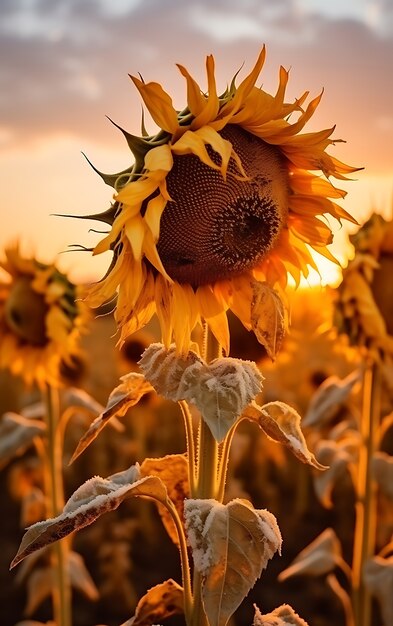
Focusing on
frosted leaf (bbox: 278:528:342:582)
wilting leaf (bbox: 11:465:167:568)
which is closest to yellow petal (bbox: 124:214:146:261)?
wilting leaf (bbox: 11:465:167:568)

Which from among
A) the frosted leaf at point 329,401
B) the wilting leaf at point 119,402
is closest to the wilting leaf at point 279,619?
the wilting leaf at point 119,402

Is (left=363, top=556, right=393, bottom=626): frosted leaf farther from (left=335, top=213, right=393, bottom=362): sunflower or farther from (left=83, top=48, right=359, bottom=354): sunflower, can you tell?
(left=83, top=48, right=359, bottom=354): sunflower

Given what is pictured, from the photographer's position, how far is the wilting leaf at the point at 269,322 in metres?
1.46

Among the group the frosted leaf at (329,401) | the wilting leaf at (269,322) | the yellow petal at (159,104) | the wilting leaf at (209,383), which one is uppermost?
the yellow petal at (159,104)

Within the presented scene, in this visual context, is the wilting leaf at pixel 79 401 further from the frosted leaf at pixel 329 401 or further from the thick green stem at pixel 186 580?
the thick green stem at pixel 186 580

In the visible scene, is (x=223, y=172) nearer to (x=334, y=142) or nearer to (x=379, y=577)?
(x=334, y=142)

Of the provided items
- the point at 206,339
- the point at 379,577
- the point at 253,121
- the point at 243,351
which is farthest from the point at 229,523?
the point at 243,351

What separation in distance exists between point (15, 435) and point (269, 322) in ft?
6.25

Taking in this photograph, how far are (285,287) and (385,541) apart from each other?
13.2ft

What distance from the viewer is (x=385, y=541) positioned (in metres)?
5.21

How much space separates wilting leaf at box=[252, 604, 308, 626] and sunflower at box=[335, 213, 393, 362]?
5.00 ft

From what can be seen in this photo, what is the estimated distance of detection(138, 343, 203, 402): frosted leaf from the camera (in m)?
1.32

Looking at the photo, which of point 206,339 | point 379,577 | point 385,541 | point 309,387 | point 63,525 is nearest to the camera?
point 63,525

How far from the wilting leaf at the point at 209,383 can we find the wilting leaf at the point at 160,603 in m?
0.45
